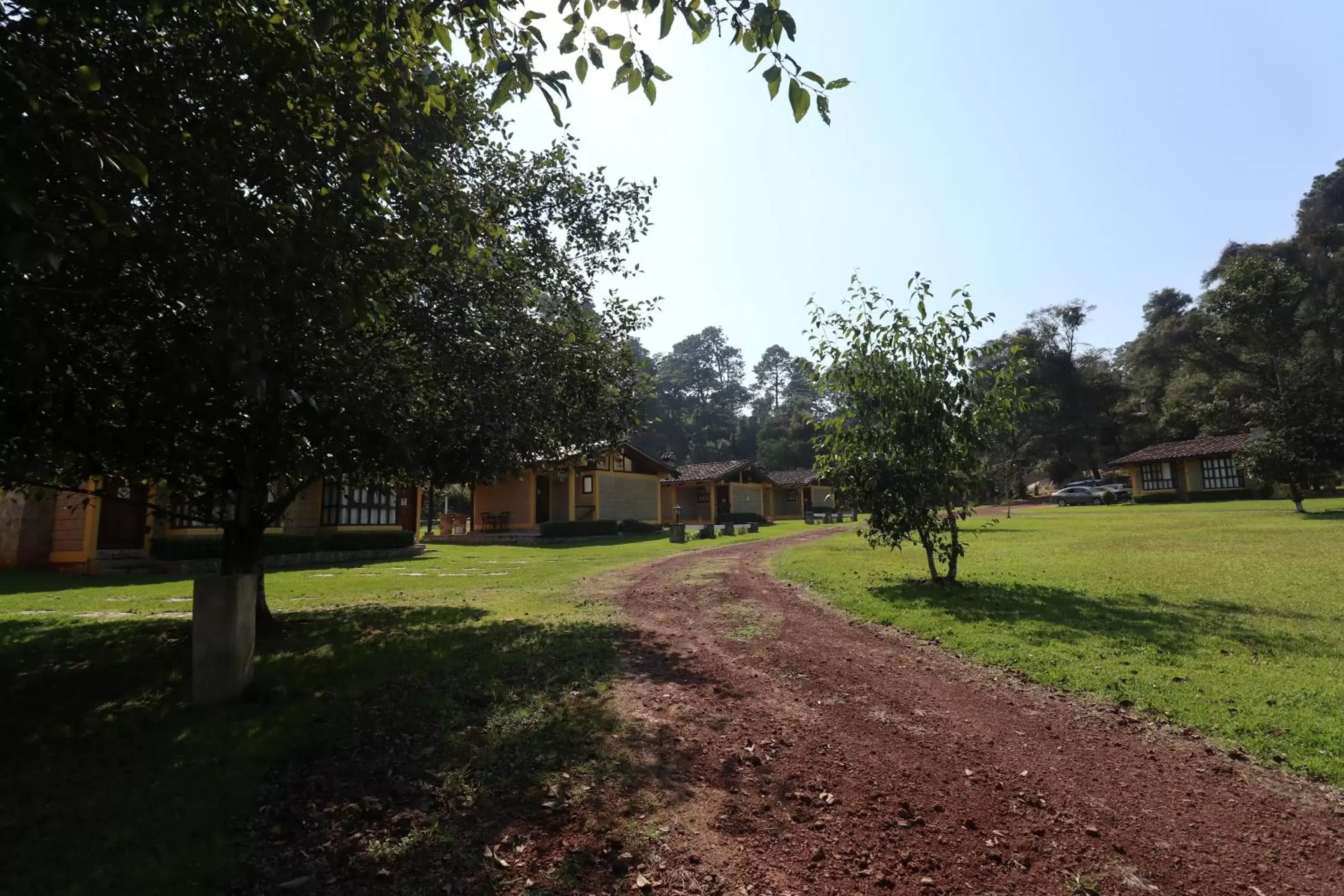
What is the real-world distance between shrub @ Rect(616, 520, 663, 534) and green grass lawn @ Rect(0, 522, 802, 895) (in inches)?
859

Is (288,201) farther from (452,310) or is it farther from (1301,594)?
(1301,594)

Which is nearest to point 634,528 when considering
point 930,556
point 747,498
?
point 747,498

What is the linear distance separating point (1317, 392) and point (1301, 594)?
80.1 ft

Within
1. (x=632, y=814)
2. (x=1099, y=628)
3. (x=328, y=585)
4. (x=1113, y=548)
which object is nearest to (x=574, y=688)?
(x=632, y=814)

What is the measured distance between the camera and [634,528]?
33188mm

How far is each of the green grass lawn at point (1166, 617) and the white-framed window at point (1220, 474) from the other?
29184 mm

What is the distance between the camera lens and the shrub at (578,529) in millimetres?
29281

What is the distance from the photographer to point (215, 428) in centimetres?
616

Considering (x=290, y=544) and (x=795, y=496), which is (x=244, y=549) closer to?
(x=290, y=544)

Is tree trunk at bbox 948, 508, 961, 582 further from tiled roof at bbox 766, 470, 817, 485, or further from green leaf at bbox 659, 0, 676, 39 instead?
tiled roof at bbox 766, 470, 817, 485

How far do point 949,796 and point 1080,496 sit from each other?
5130 centimetres

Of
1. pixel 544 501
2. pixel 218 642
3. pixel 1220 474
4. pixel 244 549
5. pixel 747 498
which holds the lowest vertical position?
pixel 218 642

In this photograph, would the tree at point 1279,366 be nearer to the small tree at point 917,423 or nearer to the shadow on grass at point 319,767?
the small tree at point 917,423

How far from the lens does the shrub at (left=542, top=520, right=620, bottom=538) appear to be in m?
29.3
